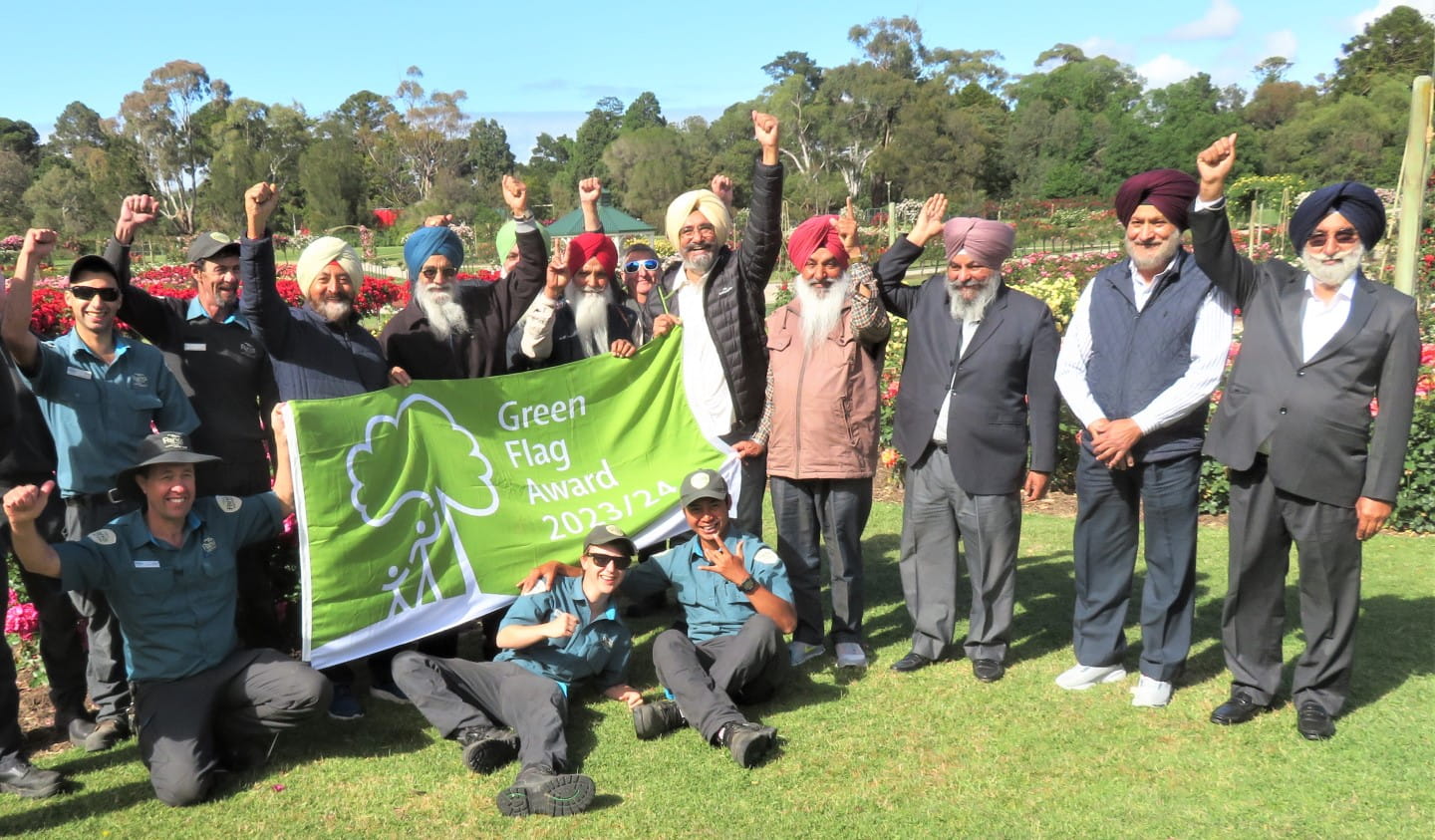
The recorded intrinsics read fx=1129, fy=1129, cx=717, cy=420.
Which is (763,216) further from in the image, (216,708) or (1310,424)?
(216,708)

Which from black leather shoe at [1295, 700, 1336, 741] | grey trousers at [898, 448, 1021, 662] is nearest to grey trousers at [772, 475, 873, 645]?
grey trousers at [898, 448, 1021, 662]

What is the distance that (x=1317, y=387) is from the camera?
448 cm

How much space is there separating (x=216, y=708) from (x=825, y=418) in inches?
115

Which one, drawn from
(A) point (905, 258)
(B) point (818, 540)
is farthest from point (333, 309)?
(A) point (905, 258)

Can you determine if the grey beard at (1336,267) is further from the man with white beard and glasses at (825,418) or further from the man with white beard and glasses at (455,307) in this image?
the man with white beard and glasses at (455,307)

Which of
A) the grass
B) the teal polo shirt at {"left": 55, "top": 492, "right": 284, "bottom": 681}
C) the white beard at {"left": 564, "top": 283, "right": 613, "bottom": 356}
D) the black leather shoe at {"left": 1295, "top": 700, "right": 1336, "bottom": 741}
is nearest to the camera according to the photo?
the grass

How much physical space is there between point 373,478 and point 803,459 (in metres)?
2.01

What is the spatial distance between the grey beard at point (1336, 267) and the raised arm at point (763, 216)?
2.22m

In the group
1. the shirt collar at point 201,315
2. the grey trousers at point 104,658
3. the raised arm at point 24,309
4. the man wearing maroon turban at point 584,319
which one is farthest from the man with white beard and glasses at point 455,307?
the grey trousers at point 104,658

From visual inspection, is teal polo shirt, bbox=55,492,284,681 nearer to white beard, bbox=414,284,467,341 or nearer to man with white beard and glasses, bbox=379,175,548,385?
man with white beard and glasses, bbox=379,175,548,385

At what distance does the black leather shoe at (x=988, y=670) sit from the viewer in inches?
213

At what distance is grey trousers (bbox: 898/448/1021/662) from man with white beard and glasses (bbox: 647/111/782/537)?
829 mm

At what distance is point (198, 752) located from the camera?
437 cm

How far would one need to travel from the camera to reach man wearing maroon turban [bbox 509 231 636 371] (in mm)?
6023
